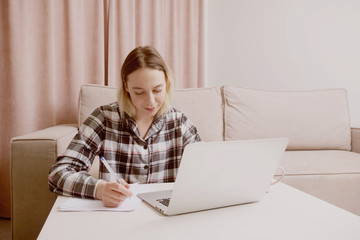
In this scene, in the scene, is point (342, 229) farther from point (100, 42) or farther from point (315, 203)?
point (100, 42)

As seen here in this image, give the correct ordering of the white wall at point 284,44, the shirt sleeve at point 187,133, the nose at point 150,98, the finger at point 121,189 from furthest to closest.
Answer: the white wall at point 284,44 < the shirt sleeve at point 187,133 < the nose at point 150,98 < the finger at point 121,189

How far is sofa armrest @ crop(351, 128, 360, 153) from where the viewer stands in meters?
2.10

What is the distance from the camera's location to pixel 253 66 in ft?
8.57

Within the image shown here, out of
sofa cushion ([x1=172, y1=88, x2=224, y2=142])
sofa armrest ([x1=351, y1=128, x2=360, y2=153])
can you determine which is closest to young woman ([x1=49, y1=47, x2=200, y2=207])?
sofa cushion ([x1=172, y1=88, x2=224, y2=142])

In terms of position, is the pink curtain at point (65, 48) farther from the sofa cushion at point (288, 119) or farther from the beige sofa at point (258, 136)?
the sofa cushion at point (288, 119)

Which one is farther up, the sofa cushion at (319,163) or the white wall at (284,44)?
the white wall at (284,44)

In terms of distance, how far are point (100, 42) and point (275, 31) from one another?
56.7 inches

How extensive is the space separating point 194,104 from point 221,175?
4.20 ft

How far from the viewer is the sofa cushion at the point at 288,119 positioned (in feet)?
6.66

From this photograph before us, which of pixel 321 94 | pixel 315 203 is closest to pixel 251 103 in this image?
pixel 321 94

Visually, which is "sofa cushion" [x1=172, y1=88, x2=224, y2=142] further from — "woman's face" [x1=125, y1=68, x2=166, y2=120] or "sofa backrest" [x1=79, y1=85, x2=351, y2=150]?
"woman's face" [x1=125, y1=68, x2=166, y2=120]

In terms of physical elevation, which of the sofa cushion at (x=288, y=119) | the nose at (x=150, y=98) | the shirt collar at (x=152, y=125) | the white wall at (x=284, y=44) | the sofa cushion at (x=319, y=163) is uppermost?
the white wall at (x=284, y=44)

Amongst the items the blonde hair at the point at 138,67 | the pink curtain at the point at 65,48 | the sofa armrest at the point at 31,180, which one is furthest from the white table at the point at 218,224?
the pink curtain at the point at 65,48

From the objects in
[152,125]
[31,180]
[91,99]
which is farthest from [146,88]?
[91,99]
